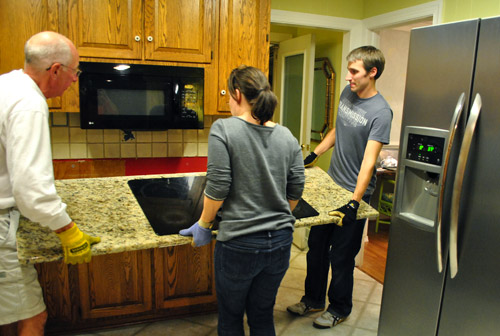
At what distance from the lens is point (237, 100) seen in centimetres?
149

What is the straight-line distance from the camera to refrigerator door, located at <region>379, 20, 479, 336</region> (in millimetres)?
1688

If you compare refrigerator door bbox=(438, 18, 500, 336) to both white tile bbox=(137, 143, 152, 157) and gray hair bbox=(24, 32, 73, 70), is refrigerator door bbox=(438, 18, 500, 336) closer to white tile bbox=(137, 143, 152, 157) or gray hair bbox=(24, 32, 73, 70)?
gray hair bbox=(24, 32, 73, 70)

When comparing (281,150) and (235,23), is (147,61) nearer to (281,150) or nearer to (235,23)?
(235,23)

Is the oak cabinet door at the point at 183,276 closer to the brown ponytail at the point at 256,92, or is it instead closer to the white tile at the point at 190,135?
the white tile at the point at 190,135

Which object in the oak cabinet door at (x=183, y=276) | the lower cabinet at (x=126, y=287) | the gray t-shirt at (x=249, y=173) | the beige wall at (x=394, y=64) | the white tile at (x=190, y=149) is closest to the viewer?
the gray t-shirt at (x=249, y=173)

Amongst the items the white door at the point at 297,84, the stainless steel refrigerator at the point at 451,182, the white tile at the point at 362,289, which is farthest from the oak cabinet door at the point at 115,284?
the white door at the point at 297,84

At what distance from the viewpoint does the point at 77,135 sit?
2.88 m

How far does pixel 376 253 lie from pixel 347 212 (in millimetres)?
2139

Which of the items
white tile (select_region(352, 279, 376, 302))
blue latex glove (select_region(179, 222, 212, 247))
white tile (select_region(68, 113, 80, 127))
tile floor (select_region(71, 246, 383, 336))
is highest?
white tile (select_region(68, 113, 80, 127))

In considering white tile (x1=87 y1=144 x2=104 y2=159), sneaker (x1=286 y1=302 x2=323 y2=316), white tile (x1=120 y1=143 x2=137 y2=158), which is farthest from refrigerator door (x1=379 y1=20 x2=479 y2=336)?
white tile (x1=87 y1=144 x2=104 y2=159)

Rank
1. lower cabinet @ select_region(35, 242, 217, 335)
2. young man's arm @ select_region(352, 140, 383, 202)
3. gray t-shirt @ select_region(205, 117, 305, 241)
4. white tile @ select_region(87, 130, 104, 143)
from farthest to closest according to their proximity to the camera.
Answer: white tile @ select_region(87, 130, 104, 143) → lower cabinet @ select_region(35, 242, 217, 335) → young man's arm @ select_region(352, 140, 383, 202) → gray t-shirt @ select_region(205, 117, 305, 241)

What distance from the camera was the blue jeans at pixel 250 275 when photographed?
1.55 m

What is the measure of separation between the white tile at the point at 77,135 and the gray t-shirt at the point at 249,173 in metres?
1.75

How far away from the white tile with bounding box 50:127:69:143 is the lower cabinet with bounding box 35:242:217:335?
3.30 feet
